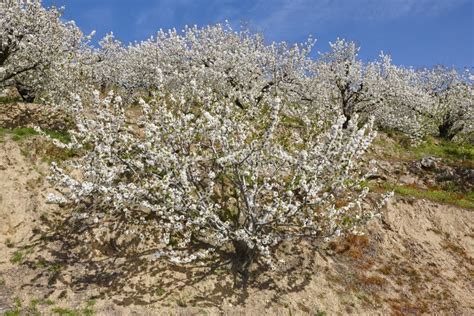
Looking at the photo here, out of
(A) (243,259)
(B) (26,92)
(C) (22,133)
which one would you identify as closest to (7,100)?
(B) (26,92)

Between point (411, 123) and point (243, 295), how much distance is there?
30123 millimetres

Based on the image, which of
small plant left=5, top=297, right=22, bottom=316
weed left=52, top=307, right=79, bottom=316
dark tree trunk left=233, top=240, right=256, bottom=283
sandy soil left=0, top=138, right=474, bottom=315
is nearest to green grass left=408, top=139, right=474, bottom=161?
sandy soil left=0, top=138, right=474, bottom=315

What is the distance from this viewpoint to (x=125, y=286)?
52.5 ft

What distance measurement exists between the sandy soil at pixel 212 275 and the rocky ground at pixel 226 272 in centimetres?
4

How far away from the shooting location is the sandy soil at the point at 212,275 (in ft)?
51.1

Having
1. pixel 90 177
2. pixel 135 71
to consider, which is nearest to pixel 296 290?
pixel 90 177

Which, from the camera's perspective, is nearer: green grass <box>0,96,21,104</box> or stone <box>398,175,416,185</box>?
green grass <box>0,96,21,104</box>

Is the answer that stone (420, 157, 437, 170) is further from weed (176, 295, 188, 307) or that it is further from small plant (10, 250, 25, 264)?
small plant (10, 250, 25, 264)

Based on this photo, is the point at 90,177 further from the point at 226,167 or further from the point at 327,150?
the point at 327,150

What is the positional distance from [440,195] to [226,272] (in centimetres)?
1664

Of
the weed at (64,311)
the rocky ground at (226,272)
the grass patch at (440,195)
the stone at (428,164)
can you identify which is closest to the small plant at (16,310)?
the rocky ground at (226,272)

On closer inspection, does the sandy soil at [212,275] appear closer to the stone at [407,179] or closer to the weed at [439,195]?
the weed at [439,195]

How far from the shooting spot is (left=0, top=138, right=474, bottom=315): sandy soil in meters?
15.6

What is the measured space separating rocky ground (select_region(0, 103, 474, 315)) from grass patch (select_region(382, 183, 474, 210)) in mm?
1275
